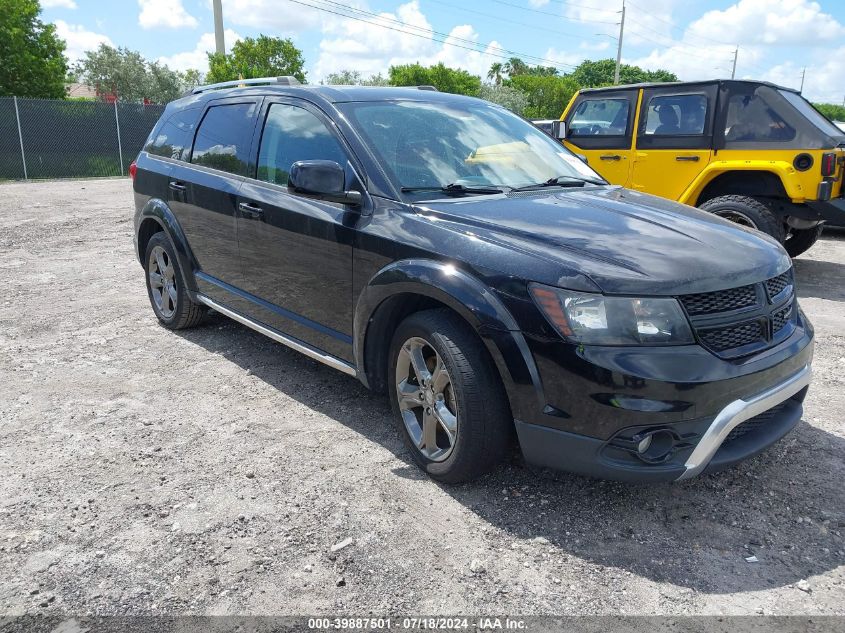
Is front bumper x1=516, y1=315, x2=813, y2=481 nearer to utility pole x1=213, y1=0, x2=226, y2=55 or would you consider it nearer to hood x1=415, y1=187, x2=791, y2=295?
hood x1=415, y1=187, x2=791, y2=295

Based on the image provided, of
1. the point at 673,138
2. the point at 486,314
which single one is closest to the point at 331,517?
the point at 486,314

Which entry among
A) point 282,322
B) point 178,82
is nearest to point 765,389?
point 282,322

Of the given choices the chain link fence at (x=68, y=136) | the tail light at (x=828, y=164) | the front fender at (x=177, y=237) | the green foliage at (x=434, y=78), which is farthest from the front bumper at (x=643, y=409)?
the green foliage at (x=434, y=78)

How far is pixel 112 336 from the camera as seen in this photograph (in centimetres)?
548

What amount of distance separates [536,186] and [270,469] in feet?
6.48

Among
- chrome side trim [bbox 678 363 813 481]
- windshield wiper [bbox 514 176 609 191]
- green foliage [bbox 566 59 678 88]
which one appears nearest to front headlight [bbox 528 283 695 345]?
chrome side trim [bbox 678 363 813 481]

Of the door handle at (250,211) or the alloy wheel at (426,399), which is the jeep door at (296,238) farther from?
the alloy wheel at (426,399)

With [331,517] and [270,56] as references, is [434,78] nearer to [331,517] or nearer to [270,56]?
[270,56]

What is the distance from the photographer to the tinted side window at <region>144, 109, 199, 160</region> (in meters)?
5.12

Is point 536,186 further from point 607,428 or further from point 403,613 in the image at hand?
point 403,613

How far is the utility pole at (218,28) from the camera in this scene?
24.8m

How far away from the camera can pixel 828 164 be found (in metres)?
6.75

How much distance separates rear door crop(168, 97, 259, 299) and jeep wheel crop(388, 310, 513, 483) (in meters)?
1.67

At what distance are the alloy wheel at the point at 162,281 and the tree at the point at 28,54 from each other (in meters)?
25.9
